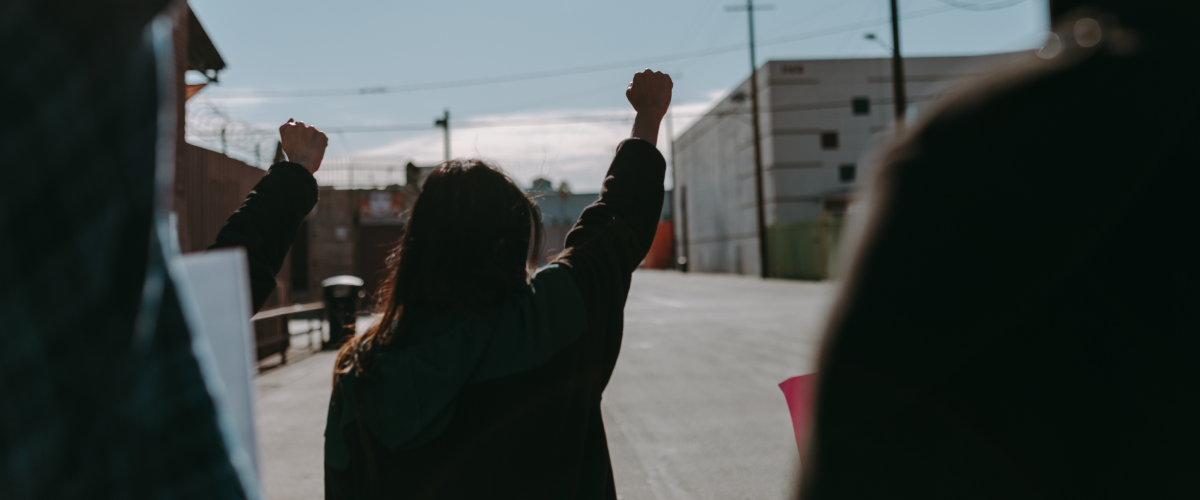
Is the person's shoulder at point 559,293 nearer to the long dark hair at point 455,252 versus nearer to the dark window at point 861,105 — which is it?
the long dark hair at point 455,252

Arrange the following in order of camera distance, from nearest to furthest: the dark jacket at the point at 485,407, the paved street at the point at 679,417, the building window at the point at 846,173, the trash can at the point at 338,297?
1. the dark jacket at the point at 485,407
2. the paved street at the point at 679,417
3. the trash can at the point at 338,297
4. the building window at the point at 846,173

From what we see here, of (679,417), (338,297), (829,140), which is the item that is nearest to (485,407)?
(679,417)

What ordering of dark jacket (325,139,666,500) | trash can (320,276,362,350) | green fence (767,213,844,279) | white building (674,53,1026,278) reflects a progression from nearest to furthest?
dark jacket (325,139,666,500)
trash can (320,276,362,350)
green fence (767,213,844,279)
white building (674,53,1026,278)

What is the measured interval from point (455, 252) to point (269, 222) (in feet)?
1.44

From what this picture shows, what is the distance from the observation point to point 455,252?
1.78 meters

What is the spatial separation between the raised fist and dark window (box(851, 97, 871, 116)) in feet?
118

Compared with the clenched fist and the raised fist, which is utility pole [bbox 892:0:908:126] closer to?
the raised fist

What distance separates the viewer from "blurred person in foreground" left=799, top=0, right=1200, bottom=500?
0.68 meters

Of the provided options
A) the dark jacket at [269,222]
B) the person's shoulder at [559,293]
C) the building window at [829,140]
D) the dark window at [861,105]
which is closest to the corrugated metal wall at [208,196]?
the dark jacket at [269,222]

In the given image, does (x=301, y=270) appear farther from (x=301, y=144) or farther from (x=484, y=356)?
(x=484, y=356)

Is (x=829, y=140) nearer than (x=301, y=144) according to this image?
No

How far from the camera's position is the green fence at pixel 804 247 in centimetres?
2830

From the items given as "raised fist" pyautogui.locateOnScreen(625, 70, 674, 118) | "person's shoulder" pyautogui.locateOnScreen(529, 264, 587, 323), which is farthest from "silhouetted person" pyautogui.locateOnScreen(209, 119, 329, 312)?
"raised fist" pyautogui.locateOnScreen(625, 70, 674, 118)

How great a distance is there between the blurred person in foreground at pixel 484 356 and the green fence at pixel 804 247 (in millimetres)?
25610
